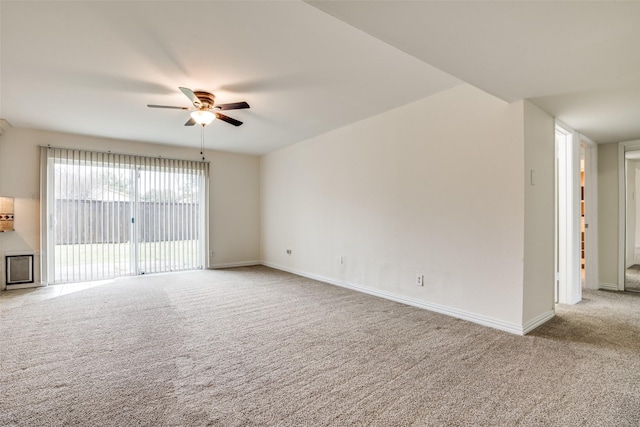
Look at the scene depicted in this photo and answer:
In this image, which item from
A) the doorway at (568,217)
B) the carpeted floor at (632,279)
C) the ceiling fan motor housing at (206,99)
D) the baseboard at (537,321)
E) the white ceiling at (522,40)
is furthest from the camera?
the carpeted floor at (632,279)

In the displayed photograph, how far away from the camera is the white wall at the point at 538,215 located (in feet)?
9.55

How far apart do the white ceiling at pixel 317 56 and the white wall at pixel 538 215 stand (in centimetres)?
24

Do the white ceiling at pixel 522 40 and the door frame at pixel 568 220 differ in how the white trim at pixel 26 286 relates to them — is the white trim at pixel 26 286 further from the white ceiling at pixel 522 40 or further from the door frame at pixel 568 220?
the door frame at pixel 568 220

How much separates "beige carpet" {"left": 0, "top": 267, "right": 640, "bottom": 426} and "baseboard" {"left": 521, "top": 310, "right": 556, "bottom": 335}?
78 millimetres

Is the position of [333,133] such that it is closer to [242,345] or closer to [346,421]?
[242,345]

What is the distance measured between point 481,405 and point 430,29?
2183 mm

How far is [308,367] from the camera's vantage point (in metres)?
2.25

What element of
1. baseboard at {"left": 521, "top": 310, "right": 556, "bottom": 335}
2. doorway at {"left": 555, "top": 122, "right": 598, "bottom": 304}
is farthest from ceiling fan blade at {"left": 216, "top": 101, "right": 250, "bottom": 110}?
doorway at {"left": 555, "top": 122, "right": 598, "bottom": 304}

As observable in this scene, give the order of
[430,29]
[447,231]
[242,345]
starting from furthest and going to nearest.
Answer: [447,231]
[242,345]
[430,29]

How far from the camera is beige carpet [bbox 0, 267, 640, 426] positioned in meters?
1.74

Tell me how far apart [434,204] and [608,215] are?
325cm

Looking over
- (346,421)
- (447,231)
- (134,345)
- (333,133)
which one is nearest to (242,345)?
(134,345)

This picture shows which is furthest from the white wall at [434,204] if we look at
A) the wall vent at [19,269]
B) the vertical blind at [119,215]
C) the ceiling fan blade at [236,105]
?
the wall vent at [19,269]

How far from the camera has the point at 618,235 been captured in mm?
4578
